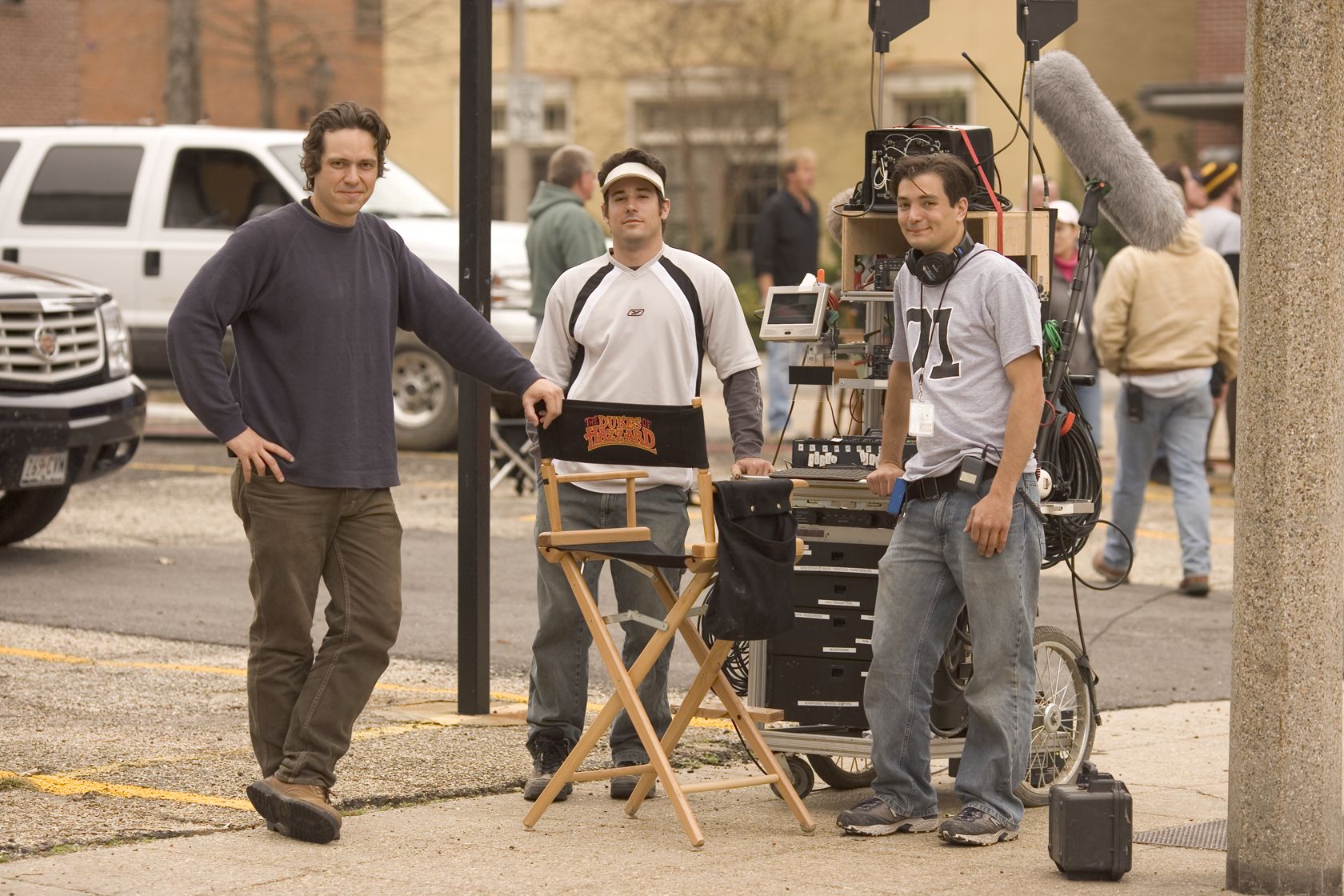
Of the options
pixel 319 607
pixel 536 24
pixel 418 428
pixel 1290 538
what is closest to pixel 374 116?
pixel 1290 538

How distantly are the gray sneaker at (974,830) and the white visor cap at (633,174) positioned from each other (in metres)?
2.12

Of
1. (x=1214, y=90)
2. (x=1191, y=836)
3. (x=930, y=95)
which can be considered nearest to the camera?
(x=1191, y=836)

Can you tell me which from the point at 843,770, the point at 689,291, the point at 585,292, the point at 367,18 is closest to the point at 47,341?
the point at 585,292

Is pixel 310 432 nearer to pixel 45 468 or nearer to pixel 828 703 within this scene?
pixel 828 703

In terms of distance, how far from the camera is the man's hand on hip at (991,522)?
238 inches

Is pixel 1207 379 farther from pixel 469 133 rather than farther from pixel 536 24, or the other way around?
pixel 536 24

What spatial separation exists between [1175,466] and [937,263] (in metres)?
5.91

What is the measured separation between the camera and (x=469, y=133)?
25.6ft

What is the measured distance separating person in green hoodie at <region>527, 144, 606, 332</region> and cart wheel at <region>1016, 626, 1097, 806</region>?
20.8ft

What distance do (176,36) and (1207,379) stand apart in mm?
20479

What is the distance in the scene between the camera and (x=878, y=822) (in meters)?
6.30

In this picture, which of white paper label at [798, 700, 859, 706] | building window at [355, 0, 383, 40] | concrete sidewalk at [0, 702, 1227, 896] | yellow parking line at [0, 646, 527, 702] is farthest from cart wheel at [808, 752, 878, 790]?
building window at [355, 0, 383, 40]

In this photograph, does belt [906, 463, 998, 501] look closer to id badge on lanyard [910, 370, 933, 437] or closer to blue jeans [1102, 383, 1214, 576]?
id badge on lanyard [910, 370, 933, 437]

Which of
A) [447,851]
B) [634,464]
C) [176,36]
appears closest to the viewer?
[447,851]
